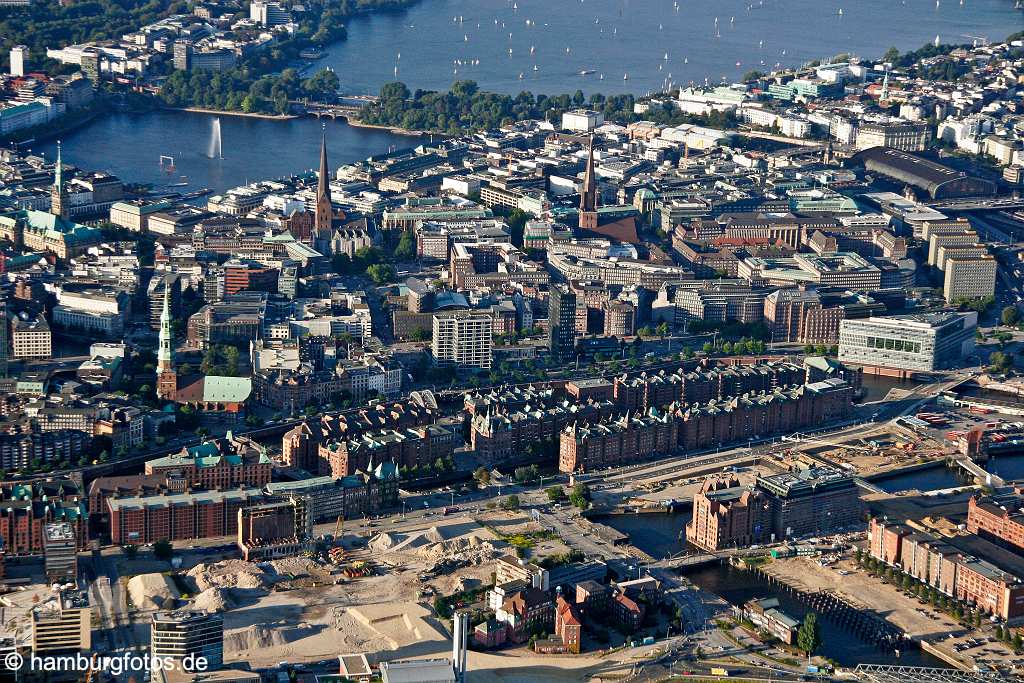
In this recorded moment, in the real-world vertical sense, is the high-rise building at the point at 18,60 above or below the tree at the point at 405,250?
above

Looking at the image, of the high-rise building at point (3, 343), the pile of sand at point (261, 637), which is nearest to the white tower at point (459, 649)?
the pile of sand at point (261, 637)

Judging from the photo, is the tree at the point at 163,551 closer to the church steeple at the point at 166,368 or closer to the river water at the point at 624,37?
the church steeple at the point at 166,368

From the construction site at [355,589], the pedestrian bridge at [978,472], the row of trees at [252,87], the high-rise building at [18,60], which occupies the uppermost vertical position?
the high-rise building at [18,60]

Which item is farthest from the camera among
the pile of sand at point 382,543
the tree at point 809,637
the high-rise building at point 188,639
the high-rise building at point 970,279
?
the high-rise building at point 970,279

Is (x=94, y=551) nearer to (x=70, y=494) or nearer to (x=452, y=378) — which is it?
(x=70, y=494)

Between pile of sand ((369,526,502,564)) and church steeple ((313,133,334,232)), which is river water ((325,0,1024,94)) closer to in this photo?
church steeple ((313,133,334,232))

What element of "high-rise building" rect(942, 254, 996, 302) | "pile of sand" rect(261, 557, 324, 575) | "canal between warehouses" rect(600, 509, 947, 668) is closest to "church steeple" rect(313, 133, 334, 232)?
"high-rise building" rect(942, 254, 996, 302)
